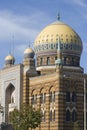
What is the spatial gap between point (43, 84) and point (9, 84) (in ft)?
27.5

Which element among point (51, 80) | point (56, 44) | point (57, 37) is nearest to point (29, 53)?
point (56, 44)

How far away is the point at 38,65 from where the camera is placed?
76.4 metres

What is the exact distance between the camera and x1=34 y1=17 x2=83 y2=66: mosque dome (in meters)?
74.9

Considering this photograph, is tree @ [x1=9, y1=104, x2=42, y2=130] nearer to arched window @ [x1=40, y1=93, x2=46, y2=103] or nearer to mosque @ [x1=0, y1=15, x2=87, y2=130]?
mosque @ [x1=0, y1=15, x2=87, y2=130]

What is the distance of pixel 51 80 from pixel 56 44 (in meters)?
10.7

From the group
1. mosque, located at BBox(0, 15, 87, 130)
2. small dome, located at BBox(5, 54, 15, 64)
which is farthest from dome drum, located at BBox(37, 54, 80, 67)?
small dome, located at BBox(5, 54, 15, 64)

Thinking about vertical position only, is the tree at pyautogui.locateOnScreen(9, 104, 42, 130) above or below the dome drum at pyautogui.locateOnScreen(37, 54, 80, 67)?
below

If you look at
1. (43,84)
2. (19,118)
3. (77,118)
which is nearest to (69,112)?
(77,118)

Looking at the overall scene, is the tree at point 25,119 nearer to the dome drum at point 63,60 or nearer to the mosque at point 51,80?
the mosque at point 51,80

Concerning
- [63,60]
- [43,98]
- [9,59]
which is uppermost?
[9,59]

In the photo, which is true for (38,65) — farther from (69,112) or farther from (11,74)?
(69,112)

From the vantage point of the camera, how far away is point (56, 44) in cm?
7506

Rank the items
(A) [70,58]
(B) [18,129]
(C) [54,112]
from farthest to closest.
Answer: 1. (A) [70,58]
2. (C) [54,112]
3. (B) [18,129]

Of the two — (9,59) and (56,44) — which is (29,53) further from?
(9,59)
